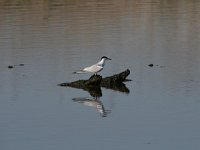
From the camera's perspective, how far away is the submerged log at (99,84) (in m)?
27.6

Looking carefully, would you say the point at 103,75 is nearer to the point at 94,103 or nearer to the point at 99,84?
the point at 99,84

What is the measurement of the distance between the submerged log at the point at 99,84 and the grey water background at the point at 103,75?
31cm

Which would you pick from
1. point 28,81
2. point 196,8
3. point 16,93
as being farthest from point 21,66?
point 196,8

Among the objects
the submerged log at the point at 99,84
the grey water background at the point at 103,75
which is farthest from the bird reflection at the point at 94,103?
the submerged log at the point at 99,84

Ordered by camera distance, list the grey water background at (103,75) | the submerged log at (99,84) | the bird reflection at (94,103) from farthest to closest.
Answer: the submerged log at (99,84) → the bird reflection at (94,103) → the grey water background at (103,75)

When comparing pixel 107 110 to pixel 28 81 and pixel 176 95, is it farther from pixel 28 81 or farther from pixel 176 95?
pixel 28 81

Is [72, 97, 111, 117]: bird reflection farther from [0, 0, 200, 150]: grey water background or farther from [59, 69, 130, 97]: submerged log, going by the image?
[59, 69, 130, 97]: submerged log

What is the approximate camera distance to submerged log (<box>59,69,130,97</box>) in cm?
2759

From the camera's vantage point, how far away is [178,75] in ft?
97.9

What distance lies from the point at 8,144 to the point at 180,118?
16.6 feet

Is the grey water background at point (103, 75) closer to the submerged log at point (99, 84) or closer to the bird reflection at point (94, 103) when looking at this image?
the bird reflection at point (94, 103)

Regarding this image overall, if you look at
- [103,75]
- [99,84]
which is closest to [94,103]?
[99,84]

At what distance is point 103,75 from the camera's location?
30.8 m

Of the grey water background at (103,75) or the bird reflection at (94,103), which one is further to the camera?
the bird reflection at (94,103)
